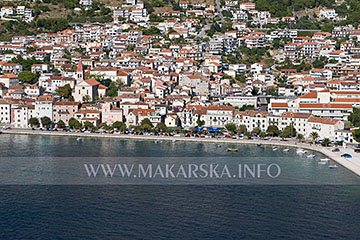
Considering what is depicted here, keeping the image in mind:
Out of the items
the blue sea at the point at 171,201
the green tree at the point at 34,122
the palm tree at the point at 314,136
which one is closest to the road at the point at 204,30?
the green tree at the point at 34,122

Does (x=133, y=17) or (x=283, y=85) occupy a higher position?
(x=133, y=17)

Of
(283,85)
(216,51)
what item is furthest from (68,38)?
(283,85)

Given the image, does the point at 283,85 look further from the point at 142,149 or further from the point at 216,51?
the point at 142,149

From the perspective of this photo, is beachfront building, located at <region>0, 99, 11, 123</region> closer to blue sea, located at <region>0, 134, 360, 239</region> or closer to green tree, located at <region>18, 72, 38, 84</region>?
green tree, located at <region>18, 72, 38, 84</region>

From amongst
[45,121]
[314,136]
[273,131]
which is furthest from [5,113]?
[314,136]

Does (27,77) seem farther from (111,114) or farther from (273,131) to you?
(273,131)

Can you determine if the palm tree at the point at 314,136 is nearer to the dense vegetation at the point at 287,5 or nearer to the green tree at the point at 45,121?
the green tree at the point at 45,121
